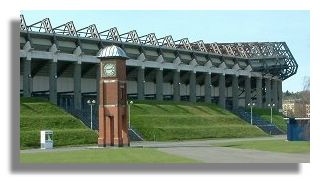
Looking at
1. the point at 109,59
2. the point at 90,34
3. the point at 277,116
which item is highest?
the point at 90,34

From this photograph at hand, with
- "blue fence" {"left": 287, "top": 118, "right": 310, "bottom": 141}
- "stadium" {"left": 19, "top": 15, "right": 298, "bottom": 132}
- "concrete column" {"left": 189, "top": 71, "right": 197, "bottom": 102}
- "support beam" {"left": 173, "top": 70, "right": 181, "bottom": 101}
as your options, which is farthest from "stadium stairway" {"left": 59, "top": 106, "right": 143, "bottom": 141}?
"concrete column" {"left": 189, "top": 71, "right": 197, "bottom": 102}

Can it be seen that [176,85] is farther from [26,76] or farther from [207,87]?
[26,76]

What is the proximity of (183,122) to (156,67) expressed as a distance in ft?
64.5

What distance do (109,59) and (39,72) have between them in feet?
122

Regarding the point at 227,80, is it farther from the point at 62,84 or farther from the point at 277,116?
the point at 62,84

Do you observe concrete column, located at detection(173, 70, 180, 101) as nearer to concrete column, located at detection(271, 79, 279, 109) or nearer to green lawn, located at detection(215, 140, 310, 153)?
concrete column, located at detection(271, 79, 279, 109)

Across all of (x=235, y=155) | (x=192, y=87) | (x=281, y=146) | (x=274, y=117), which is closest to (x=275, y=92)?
(x=274, y=117)

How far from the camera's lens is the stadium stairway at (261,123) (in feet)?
328

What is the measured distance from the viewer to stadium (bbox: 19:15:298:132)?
8369 centimetres

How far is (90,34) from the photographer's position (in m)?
93.2

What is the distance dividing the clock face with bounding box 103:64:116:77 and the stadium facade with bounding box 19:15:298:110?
28662 mm
